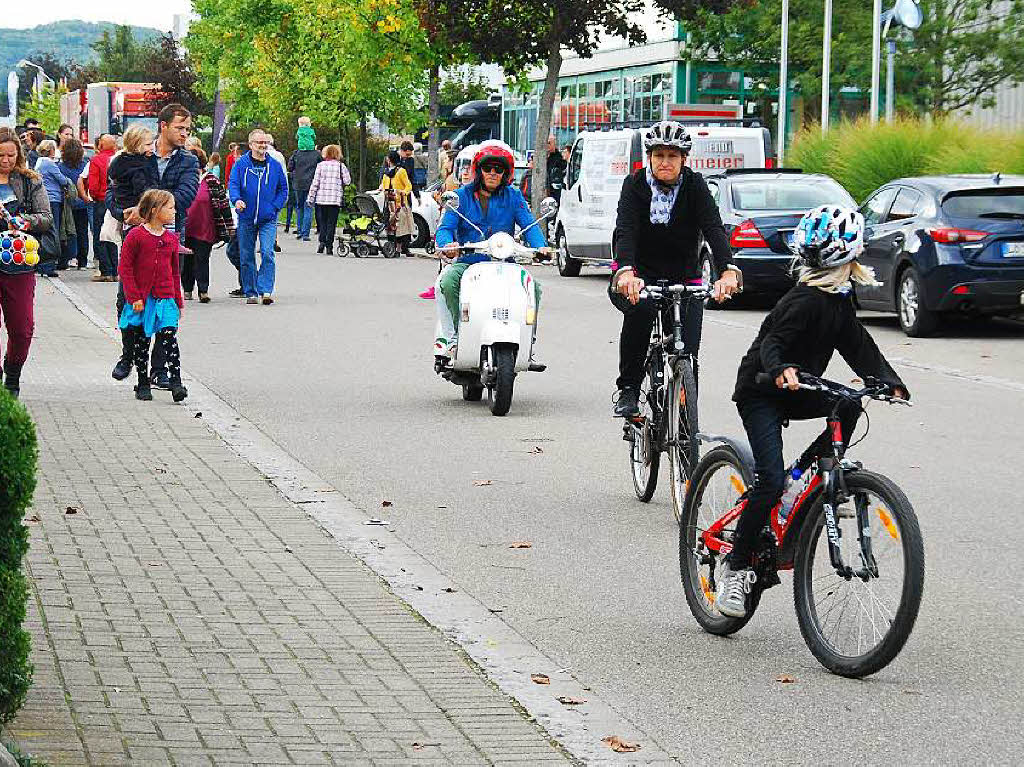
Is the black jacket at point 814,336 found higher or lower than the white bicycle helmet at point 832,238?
lower

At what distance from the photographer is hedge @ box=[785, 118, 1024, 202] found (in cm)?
2702

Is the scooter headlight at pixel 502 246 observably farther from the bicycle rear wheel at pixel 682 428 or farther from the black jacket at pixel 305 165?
the black jacket at pixel 305 165

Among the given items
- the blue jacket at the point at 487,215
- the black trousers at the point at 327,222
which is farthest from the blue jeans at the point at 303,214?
the blue jacket at the point at 487,215

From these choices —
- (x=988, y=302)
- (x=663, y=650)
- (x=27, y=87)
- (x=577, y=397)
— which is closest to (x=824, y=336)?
(x=663, y=650)

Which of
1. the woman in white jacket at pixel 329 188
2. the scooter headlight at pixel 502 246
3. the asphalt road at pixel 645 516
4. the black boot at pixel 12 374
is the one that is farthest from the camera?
the woman in white jacket at pixel 329 188

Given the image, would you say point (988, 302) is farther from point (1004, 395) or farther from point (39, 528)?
point (39, 528)

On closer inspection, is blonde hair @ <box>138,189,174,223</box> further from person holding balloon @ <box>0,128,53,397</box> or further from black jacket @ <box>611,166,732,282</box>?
black jacket @ <box>611,166,732,282</box>

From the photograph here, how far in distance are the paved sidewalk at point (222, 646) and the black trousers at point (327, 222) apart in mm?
26611

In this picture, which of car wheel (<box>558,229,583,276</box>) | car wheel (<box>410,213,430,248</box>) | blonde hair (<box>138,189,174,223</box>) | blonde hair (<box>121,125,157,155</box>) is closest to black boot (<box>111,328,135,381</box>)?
blonde hair (<box>138,189,174,223</box>)

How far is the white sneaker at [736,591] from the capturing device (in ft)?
21.6

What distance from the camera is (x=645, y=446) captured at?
9516 mm

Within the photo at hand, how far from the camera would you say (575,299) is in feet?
82.8

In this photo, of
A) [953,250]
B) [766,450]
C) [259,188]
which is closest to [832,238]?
[766,450]

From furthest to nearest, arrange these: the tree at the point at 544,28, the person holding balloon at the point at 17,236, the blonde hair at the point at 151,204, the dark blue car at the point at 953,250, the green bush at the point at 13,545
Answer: the tree at the point at 544,28
the dark blue car at the point at 953,250
the blonde hair at the point at 151,204
the person holding balloon at the point at 17,236
the green bush at the point at 13,545
